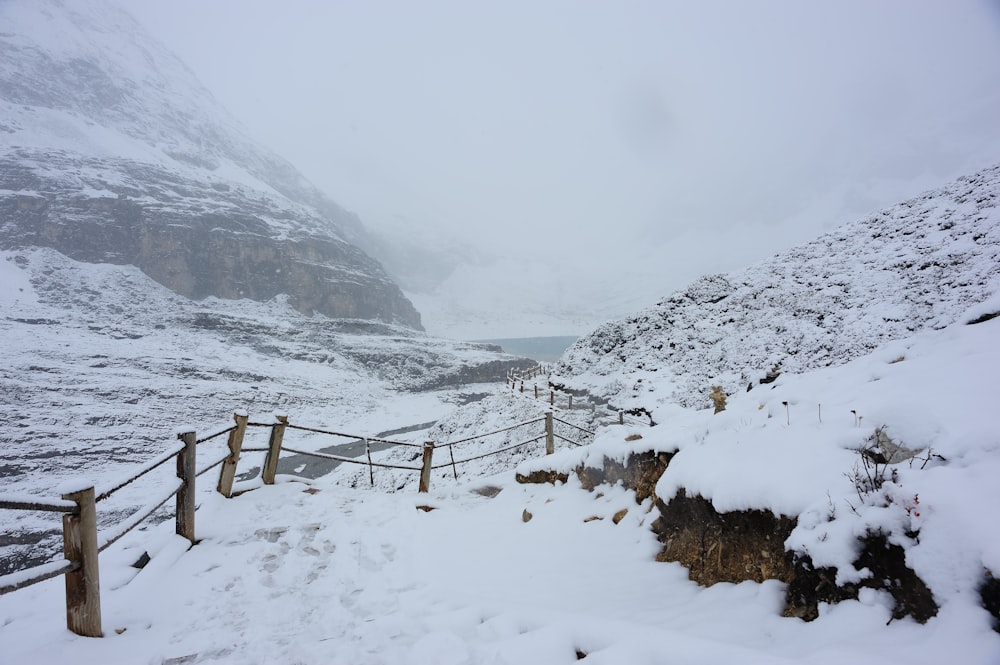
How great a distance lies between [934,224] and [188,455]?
23475 mm

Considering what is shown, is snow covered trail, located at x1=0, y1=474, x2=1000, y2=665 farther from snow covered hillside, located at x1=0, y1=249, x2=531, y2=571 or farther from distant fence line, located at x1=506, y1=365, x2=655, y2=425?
snow covered hillside, located at x1=0, y1=249, x2=531, y2=571

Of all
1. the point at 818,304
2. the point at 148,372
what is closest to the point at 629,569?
the point at 818,304

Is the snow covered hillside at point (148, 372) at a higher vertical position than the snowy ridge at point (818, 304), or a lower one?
lower

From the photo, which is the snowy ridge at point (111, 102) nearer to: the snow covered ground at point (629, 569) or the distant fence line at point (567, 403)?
the distant fence line at point (567, 403)

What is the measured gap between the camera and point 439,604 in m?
3.81

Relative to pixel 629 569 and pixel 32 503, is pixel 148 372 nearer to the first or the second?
pixel 32 503

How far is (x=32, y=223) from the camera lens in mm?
63219

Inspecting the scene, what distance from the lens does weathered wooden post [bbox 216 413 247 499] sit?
6.06 m

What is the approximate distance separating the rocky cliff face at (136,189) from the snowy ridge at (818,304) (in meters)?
79.5

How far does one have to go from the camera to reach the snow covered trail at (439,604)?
2.20 meters

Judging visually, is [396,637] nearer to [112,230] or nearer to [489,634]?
[489,634]

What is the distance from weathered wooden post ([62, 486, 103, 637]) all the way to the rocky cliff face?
285 ft

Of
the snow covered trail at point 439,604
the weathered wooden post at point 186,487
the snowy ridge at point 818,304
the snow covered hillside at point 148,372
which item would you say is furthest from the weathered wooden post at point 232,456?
the snowy ridge at point 818,304

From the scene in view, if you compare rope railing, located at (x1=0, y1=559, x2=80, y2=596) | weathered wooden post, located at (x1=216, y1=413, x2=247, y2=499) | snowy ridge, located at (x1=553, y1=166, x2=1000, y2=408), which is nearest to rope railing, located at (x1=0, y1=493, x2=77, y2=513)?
rope railing, located at (x1=0, y1=559, x2=80, y2=596)
